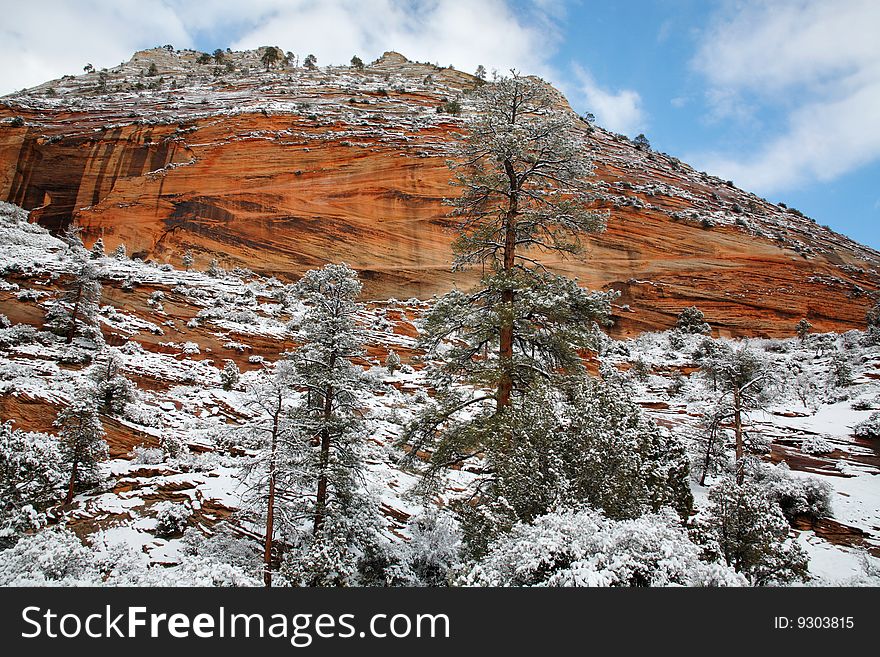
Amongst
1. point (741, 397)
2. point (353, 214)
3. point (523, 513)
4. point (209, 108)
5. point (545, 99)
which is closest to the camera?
point (523, 513)

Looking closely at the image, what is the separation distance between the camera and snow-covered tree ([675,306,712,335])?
116ft

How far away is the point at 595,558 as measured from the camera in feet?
15.8

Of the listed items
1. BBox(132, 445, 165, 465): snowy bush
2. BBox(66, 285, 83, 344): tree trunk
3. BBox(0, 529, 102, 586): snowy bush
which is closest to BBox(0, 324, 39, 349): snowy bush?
BBox(66, 285, 83, 344): tree trunk

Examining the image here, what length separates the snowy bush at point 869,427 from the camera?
17062 millimetres

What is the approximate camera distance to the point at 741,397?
51.1 feet

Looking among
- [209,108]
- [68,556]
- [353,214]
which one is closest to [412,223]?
[353,214]

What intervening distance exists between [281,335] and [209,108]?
33862 millimetres

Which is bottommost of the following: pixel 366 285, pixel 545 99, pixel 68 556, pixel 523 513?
pixel 68 556

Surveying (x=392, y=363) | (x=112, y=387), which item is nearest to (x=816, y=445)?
(x=392, y=363)

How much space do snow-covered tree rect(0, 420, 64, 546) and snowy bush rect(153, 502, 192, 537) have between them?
84.6 inches

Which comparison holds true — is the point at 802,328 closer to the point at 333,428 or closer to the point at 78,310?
the point at 333,428

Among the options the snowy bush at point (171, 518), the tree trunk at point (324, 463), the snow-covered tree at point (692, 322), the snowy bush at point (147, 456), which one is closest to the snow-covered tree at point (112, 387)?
the snowy bush at point (147, 456)

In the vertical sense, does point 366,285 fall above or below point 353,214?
below

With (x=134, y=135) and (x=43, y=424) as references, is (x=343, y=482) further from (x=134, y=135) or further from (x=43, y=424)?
(x=134, y=135)
